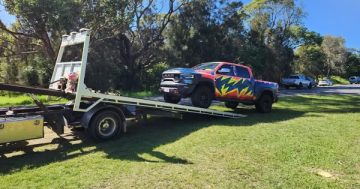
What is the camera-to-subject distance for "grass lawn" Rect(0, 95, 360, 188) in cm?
563

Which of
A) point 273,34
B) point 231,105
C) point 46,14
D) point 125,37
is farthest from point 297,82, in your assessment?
point 46,14

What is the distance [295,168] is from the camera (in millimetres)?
6273

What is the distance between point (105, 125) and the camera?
28.4 feet

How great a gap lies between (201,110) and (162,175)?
16.8 feet

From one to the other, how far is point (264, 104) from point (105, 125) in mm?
7421

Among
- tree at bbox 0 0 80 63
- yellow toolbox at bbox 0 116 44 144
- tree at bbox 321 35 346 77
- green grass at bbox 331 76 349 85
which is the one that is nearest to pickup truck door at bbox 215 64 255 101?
yellow toolbox at bbox 0 116 44 144

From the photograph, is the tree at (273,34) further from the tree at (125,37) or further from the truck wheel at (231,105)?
the truck wheel at (231,105)

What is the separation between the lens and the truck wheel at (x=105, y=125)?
834 cm

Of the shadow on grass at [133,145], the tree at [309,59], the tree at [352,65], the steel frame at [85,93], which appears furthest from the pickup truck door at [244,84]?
the tree at [352,65]

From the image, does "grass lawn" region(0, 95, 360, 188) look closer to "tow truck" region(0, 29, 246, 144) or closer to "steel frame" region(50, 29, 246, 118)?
"tow truck" region(0, 29, 246, 144)

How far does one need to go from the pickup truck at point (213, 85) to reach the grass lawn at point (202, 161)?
174 cm

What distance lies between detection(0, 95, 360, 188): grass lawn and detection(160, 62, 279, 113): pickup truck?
5.71 feet

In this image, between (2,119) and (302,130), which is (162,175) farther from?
(302,130)

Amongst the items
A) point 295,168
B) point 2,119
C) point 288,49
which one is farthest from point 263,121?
point 288,49
